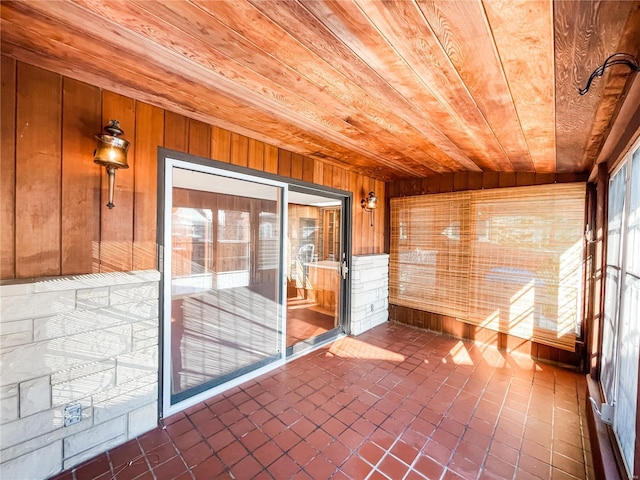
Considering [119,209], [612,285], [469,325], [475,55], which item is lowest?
[469,325]

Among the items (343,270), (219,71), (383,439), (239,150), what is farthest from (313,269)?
(219,71)

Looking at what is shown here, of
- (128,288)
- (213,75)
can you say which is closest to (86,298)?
(128,288)

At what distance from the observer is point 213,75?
153 cm

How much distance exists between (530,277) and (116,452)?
4283 mm

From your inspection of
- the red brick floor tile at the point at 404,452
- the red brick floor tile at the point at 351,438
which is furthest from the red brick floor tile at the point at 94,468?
the red brick floor tile at the point at 404,452

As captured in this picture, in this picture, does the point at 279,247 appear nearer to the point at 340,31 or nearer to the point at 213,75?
the point at 213,75

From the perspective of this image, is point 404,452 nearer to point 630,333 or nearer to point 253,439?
point 253,439

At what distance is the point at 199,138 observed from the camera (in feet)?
7.23

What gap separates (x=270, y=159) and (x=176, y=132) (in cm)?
91

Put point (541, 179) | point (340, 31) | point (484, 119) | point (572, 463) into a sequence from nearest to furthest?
point (340, 31) → point (572, 463) → point (484, 119) → point (541, 179)

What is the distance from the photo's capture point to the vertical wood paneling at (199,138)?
85.3 inches

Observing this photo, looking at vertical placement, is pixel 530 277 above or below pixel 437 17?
below

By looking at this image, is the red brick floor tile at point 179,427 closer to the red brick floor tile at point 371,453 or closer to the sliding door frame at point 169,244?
the sliding door frame at point 169,244

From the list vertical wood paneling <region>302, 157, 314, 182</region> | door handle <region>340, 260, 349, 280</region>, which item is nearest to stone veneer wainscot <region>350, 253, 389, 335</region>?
door handle <region>340, 260, 349, 280</region>
